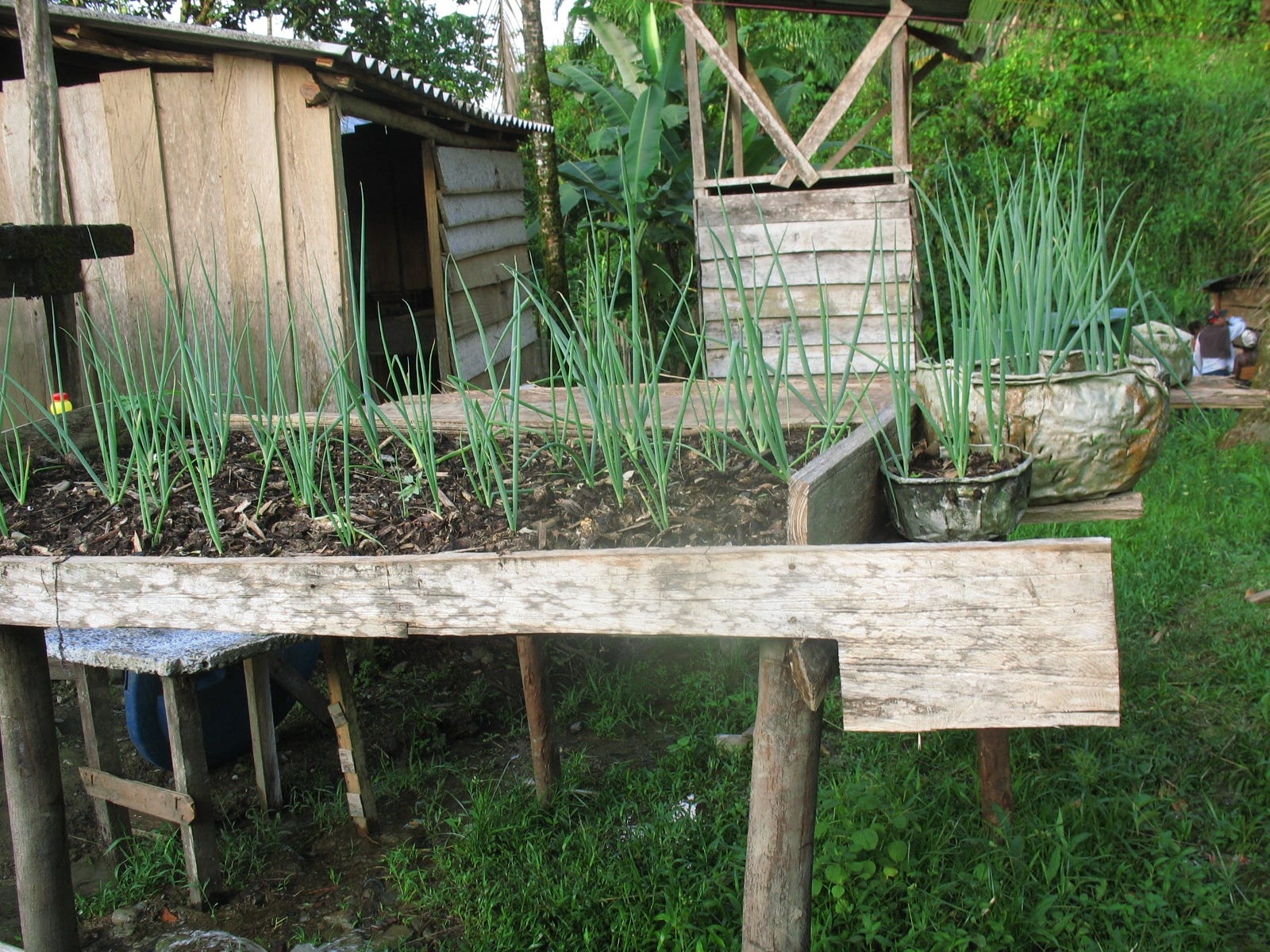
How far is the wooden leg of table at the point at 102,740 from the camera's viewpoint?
326 centimetres

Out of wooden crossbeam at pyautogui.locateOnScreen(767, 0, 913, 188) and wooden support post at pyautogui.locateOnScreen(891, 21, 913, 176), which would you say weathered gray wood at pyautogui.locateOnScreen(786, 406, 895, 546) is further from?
wooden support post at pyautogui.locateOnScreen(891, 21, 913, 176)

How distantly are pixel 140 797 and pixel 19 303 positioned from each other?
358 centimetres

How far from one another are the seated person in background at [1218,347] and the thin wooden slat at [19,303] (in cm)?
775

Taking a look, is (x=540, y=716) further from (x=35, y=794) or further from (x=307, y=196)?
(x=307, y=196)

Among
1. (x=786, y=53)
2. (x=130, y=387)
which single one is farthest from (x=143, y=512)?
(x=786, y=53)

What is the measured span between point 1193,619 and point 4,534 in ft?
13.3

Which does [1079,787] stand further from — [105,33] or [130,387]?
[105,33]

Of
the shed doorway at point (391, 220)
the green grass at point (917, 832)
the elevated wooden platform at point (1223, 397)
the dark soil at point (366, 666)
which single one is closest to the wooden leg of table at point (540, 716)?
the green grass at point (917, 832)

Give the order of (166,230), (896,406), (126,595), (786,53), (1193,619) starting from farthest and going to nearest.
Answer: (786,53)
(166,230)
(1193,619)
(126,595)
(896,406)

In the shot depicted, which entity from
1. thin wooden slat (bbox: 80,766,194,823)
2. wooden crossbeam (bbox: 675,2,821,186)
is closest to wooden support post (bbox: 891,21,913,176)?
wooden crossbeam (bbox: 675,2,821,186)

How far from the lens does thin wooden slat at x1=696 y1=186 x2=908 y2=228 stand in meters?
6.29

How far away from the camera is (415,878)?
118 inches

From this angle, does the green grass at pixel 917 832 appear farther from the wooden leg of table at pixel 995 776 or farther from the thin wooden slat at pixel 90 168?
the thin wooden slat at pixel 90 168

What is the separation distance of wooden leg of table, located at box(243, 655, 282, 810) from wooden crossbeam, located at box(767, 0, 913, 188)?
4409 mm
